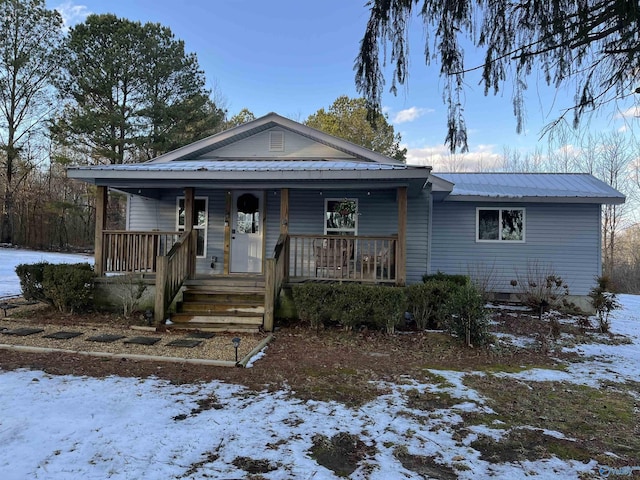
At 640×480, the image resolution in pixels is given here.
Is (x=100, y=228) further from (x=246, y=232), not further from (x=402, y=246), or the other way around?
(x=402, y=246)

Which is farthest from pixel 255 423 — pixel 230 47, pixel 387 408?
pixel 230 47

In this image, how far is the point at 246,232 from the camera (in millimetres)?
9961

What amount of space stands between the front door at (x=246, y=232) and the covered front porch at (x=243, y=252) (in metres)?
0.03

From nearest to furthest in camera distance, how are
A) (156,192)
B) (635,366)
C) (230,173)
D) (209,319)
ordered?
(635,366)
(209,319)
(230,173)
(156,192)

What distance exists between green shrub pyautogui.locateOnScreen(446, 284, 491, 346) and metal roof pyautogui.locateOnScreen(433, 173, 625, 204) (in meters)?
4.64

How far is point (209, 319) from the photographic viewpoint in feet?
23.5

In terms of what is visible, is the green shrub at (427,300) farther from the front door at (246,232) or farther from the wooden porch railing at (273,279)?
the front door at (246,232)

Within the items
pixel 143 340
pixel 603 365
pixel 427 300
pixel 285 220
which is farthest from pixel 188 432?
pixel 603 365

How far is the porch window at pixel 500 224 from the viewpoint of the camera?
414 inches

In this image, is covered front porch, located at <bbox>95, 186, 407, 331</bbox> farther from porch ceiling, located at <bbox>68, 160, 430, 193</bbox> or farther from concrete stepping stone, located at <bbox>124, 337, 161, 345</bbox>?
concrete stepping stone, located at <bbox>124, 337, 161, 345</bbox>

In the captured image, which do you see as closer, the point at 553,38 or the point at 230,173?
the point at 553,38

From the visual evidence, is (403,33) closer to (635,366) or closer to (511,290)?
(635,366)

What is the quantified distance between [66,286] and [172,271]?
6.94ft

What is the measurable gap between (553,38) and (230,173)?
19.2ft
